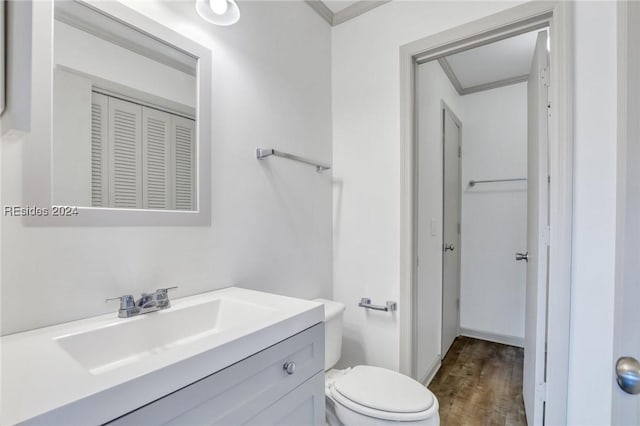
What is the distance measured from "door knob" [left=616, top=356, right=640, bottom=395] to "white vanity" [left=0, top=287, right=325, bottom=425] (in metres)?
0.69

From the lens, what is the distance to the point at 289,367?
34.2 inches

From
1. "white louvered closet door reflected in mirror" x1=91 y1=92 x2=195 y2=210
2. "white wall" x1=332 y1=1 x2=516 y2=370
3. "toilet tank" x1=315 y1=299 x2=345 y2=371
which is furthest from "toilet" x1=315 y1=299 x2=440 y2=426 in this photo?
"white louvered closet door reflected in mirror" x1=91 y1=92 x2=195 y2=210

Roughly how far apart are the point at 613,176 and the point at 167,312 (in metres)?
1.69

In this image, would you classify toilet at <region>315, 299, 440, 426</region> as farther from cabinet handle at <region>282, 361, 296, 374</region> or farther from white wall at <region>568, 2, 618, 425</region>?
white wall at <region>568, 2, 618, 425</region>

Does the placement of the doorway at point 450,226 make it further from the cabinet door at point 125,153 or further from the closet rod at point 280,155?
the cabinet door at point 125,153

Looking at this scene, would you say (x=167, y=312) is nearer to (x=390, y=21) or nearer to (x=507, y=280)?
(x=390, y=21)

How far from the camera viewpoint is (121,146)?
3.20 feet

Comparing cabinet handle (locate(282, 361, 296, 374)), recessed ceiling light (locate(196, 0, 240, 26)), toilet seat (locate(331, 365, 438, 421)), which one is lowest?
toilet seat (locate(331, 365, 438, 421))

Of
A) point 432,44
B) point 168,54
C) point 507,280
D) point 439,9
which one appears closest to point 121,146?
point 168,54

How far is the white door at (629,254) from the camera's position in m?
0.47

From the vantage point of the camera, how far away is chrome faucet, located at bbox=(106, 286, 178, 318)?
0.90m

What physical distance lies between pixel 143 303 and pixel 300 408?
1.89ft

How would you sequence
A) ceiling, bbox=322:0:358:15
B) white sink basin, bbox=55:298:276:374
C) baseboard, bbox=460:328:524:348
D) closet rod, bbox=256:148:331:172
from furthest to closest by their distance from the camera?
baseboard, bbox=460:328:524:348 → ceiling, bbox=322:0:358:15 → closet rod, bbox=256:148:331:172 → white sink basin, bbox=55:298:276:374

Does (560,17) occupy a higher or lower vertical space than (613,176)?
higher
